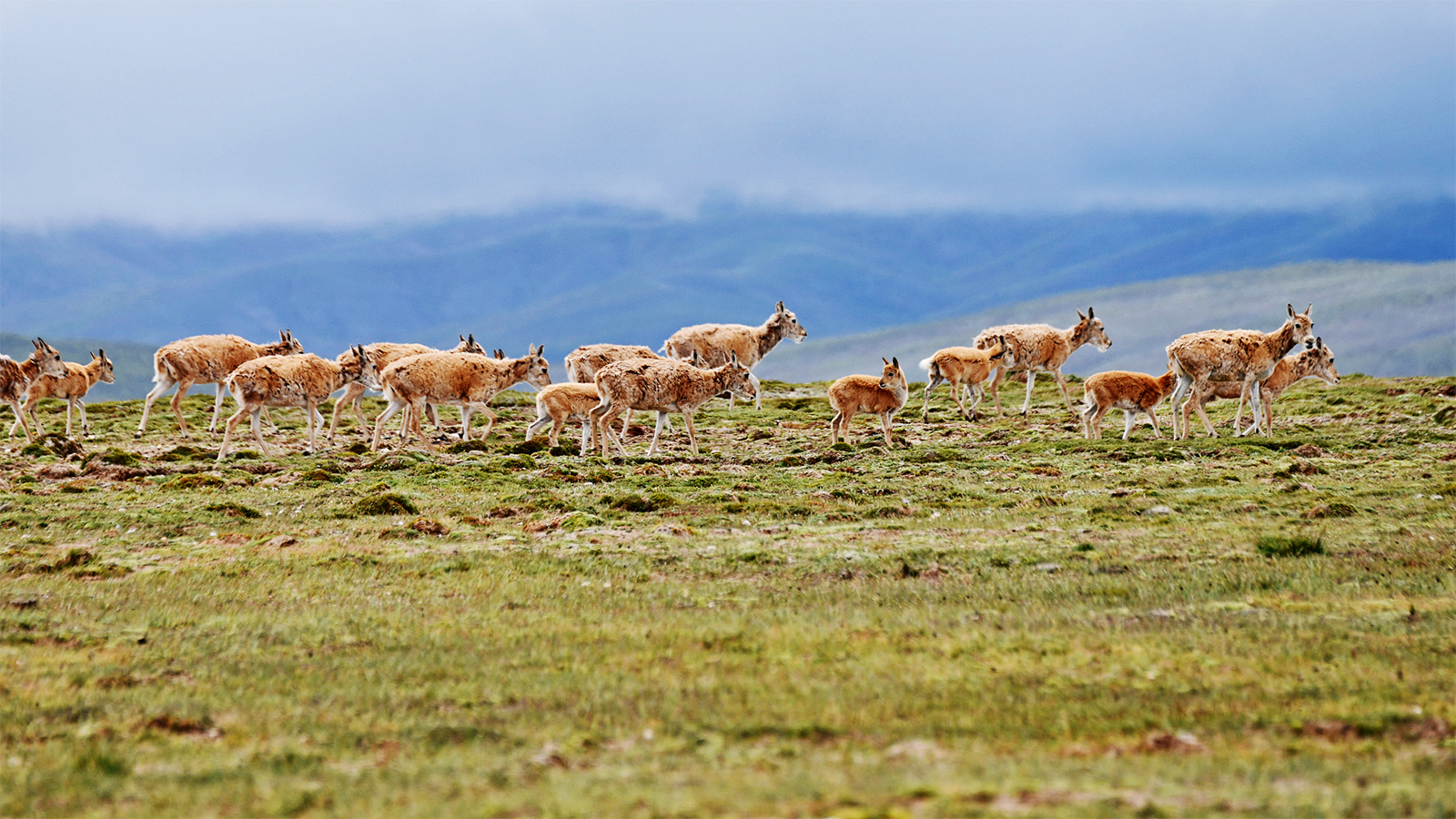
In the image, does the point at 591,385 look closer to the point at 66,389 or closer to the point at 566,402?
the point at 566,402

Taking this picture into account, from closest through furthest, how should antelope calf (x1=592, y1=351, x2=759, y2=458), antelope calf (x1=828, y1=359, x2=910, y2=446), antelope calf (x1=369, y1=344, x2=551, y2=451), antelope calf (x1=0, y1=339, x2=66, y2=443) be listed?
antelope calf (x1=592, y1=351, x2=759, y2=458) → antelope calf (x1=369, y1=344, x2=551, y2=451) → antelope calf (x1=828, y1=359, x2=910, y2=446) → antelope calf (x1=0, y1=339, x2=66, y2=443)

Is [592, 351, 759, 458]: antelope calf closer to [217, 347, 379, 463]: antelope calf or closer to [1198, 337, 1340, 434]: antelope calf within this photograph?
[217, 347, 379, 463]: antelope calf

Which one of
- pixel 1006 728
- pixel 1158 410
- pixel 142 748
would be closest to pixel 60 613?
pixel 142 748

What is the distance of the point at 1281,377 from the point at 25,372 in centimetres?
3340

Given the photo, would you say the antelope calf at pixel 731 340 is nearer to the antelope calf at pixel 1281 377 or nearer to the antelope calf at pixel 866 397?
the antelope calf at pixel 866 397

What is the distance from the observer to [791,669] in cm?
988

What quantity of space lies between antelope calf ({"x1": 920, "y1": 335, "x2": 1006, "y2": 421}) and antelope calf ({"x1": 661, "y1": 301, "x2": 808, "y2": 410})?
6.19m

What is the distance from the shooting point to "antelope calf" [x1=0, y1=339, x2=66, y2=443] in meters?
30.1

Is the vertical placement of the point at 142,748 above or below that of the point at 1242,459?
below

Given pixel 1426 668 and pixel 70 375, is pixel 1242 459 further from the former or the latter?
pixel 70 375

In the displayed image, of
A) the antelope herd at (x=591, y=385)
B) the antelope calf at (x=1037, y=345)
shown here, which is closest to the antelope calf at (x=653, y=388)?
the antelope herd at (x=591, y=385)

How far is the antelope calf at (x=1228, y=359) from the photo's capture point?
28.6 m

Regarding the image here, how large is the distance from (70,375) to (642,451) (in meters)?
17.1

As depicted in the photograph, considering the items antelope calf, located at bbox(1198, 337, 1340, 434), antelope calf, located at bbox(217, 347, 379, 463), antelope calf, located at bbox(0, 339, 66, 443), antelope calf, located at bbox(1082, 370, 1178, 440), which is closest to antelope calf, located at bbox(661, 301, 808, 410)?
antelope calf, located at bbox(1082, 370, 1178, 440)
